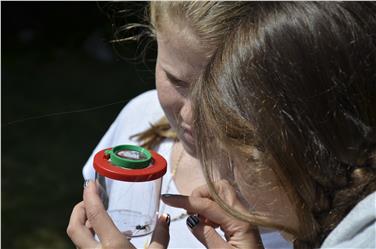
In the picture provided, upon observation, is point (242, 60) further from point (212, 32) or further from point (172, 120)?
point (172, 120)

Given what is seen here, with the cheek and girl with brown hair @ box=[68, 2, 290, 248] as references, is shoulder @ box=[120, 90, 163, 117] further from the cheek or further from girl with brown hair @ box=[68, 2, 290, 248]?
the cheek

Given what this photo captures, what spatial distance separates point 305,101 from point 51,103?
3.41 m

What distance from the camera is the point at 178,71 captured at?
4.81 feet

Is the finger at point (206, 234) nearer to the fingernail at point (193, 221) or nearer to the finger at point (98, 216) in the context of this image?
the fingernail at point (193, 221)

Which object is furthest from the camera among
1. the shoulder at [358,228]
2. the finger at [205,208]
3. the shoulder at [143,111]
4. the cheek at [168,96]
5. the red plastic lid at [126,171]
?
the shoulder at [143,111]

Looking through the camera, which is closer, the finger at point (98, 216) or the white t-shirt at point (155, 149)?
the finger at point (98, 216)

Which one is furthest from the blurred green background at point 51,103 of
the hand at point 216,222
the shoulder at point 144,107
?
the hand at point 216,222

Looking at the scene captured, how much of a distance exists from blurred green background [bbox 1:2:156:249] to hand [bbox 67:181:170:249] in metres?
0.85

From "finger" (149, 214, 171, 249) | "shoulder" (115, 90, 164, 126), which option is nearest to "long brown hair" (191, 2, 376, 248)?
"finger" (149, 214, 171, 249)

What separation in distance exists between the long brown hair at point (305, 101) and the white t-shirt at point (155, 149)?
0.35 meters

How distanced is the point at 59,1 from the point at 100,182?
4.36 meters

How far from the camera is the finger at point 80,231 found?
1319 millimetres

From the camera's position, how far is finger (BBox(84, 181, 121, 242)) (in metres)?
1.26

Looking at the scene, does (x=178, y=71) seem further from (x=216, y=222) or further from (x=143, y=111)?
(x=143, y=111)
